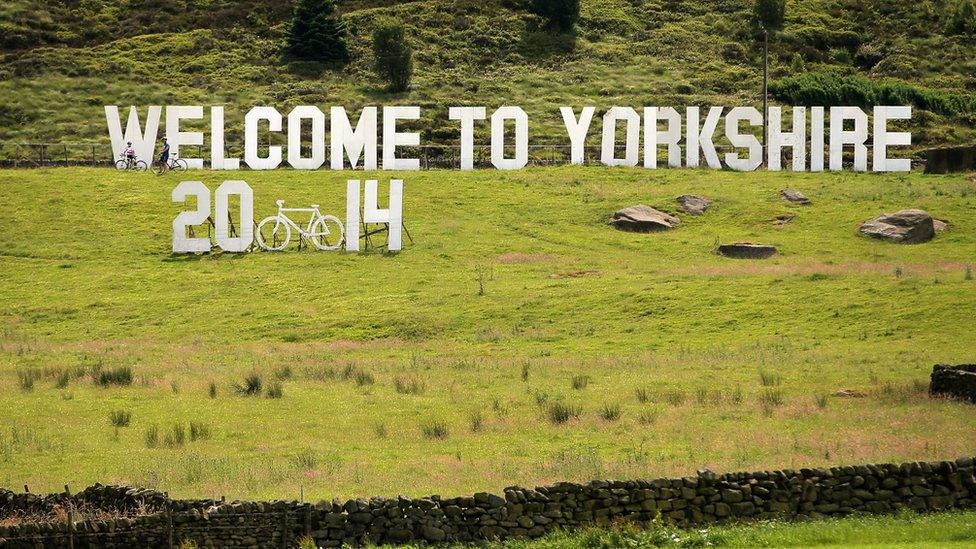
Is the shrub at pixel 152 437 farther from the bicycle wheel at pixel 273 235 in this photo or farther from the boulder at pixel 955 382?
the bicycle wheel at pixel 273 235

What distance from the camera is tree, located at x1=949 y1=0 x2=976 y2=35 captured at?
4808 inches

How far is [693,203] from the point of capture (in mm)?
74875

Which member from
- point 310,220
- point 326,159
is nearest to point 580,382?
point 310,220

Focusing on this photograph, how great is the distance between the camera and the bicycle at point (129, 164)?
278 ft

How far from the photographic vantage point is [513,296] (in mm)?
57875

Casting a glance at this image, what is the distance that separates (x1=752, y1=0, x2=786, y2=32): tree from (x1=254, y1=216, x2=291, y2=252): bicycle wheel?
200 ft

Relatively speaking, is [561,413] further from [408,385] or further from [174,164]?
[174,164]

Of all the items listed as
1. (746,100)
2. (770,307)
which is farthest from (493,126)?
(770,307)

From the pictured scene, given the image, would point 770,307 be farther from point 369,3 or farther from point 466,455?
point 369,3

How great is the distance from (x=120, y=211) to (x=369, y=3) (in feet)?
193

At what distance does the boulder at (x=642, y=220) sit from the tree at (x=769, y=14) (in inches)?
2065

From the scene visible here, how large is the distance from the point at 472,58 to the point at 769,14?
934 inches

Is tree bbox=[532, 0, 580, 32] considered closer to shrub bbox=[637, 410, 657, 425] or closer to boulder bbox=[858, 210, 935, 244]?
boulder bbox=[858, 210, 935, 244]

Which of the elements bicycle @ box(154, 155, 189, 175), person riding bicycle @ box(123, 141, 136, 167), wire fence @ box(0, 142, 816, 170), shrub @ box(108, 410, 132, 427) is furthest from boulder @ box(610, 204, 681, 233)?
shrub @ box(108, 410, 132, 427)
